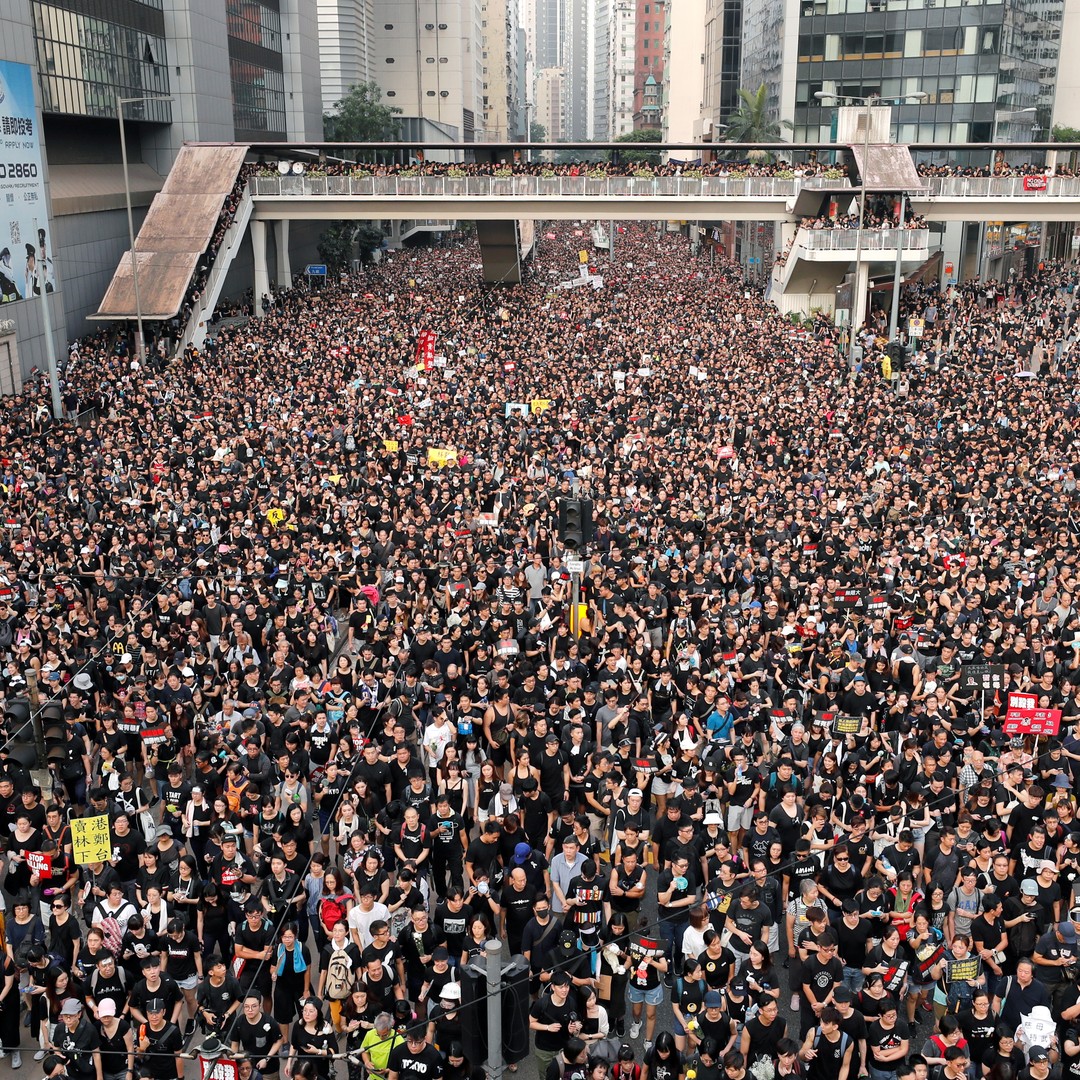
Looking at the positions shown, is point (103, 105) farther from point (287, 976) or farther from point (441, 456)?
point (287, 976)

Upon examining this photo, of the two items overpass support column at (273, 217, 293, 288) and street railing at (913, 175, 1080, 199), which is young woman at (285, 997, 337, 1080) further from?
overpass support column at (273, 217, 293, 288)

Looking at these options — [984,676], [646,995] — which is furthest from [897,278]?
[646,995]

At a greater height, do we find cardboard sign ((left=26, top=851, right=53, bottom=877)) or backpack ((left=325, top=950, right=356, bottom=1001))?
cardboard sign ((left=26, top=851, right=53, bottom=877))

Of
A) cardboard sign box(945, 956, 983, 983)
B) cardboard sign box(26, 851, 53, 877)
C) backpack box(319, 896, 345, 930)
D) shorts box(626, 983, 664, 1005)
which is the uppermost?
cardboard sign box(945, 956, 983, 983)

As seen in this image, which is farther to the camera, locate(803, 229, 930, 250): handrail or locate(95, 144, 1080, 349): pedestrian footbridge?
locate(95, 144, 1080, 349): pedestrian footbridge

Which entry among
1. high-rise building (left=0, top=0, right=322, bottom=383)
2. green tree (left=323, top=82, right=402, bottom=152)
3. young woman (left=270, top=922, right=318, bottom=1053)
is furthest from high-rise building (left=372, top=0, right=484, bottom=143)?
young woman (left=270, top=922, right=318, bottom=1053)

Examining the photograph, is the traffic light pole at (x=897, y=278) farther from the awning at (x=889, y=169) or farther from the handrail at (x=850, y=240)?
the handrail at (x=850, y=240)
